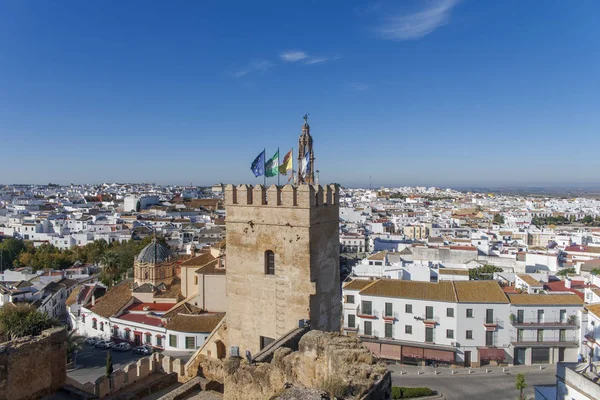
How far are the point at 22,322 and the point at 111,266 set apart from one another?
71.9ft

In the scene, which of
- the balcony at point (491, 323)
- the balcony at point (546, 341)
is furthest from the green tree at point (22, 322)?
the balcony at point (546, 341)

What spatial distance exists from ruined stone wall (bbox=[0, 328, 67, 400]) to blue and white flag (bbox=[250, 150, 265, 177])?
22.0ft

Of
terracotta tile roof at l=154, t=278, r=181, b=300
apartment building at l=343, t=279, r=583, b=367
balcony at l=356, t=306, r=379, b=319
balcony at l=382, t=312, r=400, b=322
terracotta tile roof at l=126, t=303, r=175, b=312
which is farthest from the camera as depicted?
terracotta tile roof at l=154, t=278, r=181, b=300

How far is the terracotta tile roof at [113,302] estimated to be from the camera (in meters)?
29.1

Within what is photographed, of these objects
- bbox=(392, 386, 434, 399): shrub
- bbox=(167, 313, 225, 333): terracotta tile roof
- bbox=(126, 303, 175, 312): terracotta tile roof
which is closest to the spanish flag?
bbox=(392, 386, 434, 399): shrub

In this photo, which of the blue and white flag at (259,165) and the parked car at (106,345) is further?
the parked car at (106,345)

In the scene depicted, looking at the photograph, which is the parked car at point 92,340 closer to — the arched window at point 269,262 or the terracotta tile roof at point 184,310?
the terracotta tile roof at point 184,310

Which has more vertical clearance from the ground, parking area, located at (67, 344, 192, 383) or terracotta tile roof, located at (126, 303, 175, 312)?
terracotta tile roof, located at (126, 303, 175, 312)

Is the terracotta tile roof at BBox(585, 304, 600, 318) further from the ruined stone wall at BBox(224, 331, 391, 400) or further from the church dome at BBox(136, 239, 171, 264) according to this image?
the church dome at BBox(136, 239, 171, 264)

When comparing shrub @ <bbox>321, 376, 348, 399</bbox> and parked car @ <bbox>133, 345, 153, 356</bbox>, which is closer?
shrub @ <bbox>321, 376, 348, 399</bbox>

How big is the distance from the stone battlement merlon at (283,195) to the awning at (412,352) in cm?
1752

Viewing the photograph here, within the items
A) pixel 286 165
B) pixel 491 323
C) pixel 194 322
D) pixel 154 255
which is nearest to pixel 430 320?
pixel 491 323

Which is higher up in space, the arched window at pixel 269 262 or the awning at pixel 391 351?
the arched window at pixel 269 262

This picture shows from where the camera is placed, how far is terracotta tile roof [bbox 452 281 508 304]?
25.1 metres
